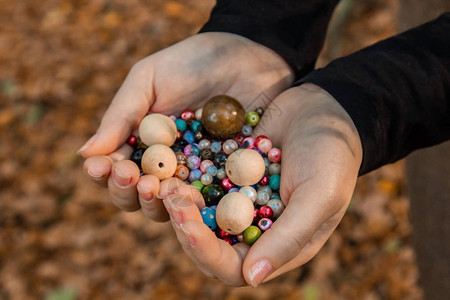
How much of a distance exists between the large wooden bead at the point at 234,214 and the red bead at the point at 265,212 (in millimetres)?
44

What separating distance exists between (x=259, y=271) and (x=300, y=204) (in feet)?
0.91

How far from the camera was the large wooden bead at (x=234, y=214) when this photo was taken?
1.90m

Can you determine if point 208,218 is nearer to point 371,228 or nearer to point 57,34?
point 371,228

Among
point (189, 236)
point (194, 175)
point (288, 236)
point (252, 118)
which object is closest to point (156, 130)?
point (194, 175)

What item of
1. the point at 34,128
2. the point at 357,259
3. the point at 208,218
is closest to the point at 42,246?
the point at 34,128

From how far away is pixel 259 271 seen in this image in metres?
1.66

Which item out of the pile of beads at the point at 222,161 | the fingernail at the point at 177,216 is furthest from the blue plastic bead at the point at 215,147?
the fingernail at the point at 177,216

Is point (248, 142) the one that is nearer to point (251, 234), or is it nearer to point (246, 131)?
point (246, 131)

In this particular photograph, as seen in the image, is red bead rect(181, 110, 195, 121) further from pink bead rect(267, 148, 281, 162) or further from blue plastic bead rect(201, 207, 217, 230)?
blue plastic bead rect(201, 207, 217, 230)

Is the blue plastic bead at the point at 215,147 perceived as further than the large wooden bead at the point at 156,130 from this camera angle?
Yes

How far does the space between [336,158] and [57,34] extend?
3592 millimetres

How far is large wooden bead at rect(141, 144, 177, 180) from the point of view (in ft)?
6.88

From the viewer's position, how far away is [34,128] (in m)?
4.03

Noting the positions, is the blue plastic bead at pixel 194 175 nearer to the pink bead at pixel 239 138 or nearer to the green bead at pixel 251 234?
the pink bead at pixel 239 138
